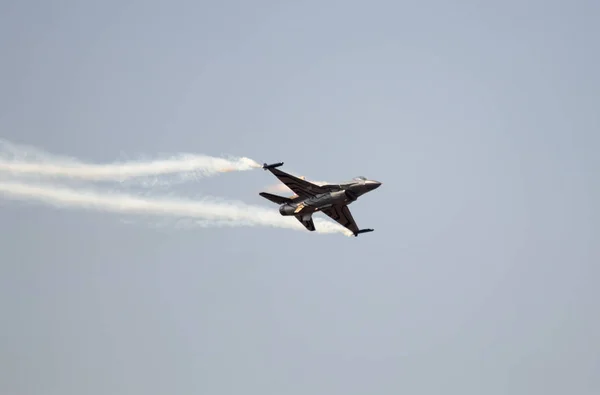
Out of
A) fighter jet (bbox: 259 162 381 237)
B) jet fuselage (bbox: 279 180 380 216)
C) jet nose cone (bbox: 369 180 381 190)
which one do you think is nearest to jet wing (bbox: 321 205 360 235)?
fighter jet (bbox: 259 162 381 237)

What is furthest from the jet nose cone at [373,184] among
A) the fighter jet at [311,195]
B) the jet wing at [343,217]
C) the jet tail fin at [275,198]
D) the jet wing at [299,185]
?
the jet wing at [343,217]

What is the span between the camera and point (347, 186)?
136 m

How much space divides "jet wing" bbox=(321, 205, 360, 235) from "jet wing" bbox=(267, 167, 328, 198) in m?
8.43

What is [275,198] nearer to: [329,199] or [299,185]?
[299,185]

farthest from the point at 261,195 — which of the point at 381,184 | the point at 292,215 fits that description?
the point at 381,184

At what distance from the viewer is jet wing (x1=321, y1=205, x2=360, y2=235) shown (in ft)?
485

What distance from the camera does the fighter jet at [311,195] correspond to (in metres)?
135

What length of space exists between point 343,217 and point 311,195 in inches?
401

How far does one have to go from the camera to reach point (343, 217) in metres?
148

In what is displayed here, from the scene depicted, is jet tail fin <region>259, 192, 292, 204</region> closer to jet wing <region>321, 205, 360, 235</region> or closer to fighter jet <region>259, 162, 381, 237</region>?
fighter jet <region>259, 162, 381, 237</region>

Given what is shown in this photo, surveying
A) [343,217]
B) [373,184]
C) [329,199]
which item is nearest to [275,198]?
[329,199]

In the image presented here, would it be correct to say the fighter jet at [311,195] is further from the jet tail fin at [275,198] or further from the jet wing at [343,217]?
the jet wing at [343,217]

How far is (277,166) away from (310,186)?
6227mm

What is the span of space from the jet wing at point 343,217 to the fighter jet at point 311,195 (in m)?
2.81
